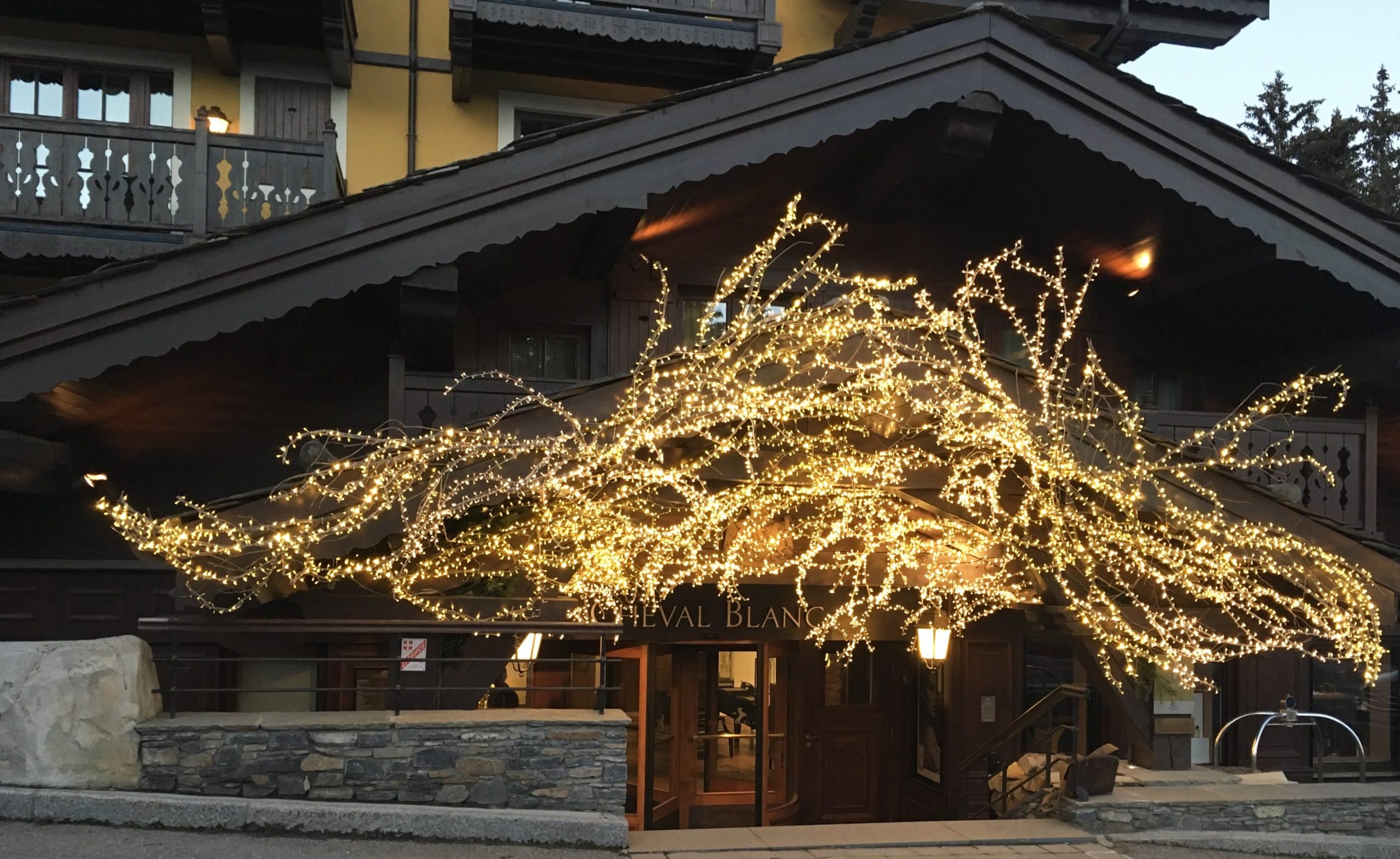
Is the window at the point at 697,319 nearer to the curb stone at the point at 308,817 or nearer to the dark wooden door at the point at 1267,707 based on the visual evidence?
the curb stone at the point at 308,817

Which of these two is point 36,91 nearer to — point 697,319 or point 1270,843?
point 697,319

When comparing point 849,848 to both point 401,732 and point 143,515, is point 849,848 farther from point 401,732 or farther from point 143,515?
point 143,515

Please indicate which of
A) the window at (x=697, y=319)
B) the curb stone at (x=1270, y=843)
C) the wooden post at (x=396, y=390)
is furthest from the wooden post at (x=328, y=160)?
the curb stone at (x=1270, y=843)

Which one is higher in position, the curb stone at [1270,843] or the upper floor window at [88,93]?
the upper floor window at [88,93]

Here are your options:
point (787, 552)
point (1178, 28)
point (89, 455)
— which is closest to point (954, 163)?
point (787, 552)

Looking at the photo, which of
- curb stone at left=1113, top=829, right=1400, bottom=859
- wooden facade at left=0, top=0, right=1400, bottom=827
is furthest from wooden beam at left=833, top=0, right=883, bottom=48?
curb stone at left=1113, top=829, right=1400, bottom=859

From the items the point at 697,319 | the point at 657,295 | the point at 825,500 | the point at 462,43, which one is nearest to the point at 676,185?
the point at 657,295

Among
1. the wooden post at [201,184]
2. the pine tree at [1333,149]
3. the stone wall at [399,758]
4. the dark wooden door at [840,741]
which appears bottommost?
the dark wooden door at [840,741]

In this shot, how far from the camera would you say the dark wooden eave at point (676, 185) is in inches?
308

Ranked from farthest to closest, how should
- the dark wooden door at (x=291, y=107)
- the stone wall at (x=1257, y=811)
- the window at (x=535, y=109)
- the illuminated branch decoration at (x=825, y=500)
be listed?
1. the window at (x=535, y=109)
2. the dark wooden door at (x=291, y=107)
3. the stone wall at (x=1257, y=811)
4. the illuminated branch decoration at (x=825, y=500)

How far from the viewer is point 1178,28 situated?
40.6ft

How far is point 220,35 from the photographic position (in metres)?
10.4

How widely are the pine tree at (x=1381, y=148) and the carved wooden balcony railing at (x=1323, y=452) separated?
53.7ft

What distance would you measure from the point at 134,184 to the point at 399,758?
224 inches
